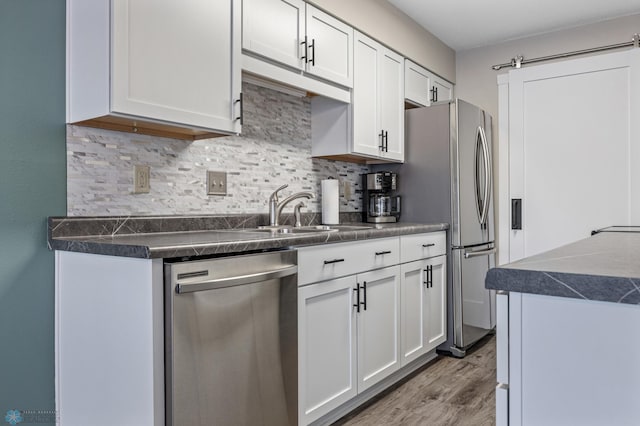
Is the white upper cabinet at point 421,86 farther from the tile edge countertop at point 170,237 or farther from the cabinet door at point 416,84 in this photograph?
the tile edge countertop at point 170,237

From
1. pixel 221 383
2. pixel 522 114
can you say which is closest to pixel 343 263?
pixel 221 383

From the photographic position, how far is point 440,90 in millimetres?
3914

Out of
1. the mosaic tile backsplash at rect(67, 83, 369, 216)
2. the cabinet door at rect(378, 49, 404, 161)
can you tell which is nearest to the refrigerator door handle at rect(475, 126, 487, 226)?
the cabinet door at rect(378, 49, 404, 161)

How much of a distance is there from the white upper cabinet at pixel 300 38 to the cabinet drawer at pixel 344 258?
941 millimetres

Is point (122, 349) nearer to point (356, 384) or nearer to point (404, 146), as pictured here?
point (356, 384)

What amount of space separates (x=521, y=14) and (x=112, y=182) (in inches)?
122

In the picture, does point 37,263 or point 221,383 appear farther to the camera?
point 37,263

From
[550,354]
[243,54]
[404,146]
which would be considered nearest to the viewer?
[550,354]

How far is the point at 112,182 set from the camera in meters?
1.81

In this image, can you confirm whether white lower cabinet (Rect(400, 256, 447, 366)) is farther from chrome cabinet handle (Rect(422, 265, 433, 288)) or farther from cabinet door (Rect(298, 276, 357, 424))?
cabinet door (Rect(298, 276, 357, 424))

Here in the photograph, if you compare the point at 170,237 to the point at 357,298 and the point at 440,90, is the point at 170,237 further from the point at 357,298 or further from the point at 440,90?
the point at 440,90

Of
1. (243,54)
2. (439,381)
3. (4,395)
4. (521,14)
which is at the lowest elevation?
(439,381)

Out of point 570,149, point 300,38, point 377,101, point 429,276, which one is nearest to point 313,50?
point 300,38

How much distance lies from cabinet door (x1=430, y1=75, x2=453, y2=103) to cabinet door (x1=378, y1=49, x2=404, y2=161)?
1.90 feet
